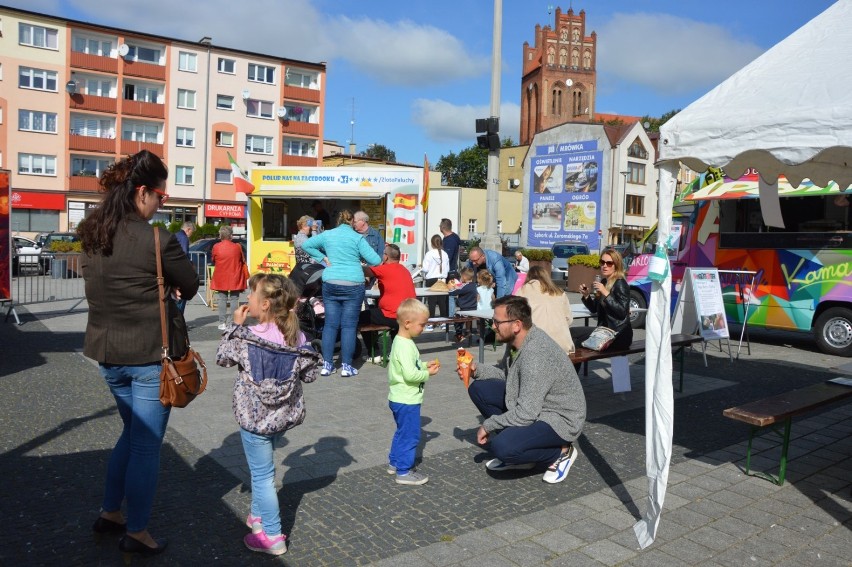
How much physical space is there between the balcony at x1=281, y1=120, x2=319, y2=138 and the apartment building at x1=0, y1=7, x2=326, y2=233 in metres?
0.09

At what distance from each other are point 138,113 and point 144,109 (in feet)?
1.70

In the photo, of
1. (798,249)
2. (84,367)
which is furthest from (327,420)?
(798,249)

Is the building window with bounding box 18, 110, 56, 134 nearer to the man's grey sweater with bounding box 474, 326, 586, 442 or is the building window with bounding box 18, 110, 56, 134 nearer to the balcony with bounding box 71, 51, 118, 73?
the balcony with bounding box 71, 51, 118, 73

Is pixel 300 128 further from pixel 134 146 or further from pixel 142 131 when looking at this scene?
pixel 134 146

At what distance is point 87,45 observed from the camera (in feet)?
167

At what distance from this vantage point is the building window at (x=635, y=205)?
60.7 metres

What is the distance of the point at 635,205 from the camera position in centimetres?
6128

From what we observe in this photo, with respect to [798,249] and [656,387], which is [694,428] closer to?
[656,387]

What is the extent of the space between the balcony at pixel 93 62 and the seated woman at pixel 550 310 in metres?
51.4

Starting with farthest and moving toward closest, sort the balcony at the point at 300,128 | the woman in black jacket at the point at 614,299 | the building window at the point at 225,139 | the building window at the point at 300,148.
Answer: the building window at the point at 300,148
the balcony at the point at 300,128
the building window at the point at 225,139
the woman in black jacket at the point at 614,299

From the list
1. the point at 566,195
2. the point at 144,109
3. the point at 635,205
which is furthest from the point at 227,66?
the point at 635,205

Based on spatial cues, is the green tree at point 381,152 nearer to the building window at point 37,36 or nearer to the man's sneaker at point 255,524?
the building window at point 37,36

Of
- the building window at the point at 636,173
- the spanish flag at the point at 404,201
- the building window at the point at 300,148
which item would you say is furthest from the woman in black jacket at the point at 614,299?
the building window at the point at 636,173

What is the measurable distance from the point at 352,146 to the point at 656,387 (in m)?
76.6
